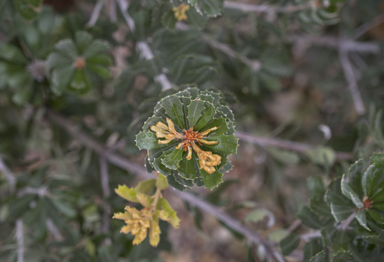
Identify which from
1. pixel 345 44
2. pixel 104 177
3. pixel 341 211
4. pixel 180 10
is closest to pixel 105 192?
pixel 104 177

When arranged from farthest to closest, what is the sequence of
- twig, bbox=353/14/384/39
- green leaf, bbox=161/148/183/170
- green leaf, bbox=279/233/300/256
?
twig, bbox=353/14/384/39 < green leaf, bbox=279/233/300/256 < green leaf, bbox=161/148/183/170

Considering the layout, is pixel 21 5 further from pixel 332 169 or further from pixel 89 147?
pixel 332 169

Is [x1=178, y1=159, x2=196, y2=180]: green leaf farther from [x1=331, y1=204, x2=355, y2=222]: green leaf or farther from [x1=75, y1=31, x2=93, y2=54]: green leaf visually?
[x1=75, y1=31, x2=93, y2=54]: green leaf

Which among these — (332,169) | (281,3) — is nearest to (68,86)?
(281,3)

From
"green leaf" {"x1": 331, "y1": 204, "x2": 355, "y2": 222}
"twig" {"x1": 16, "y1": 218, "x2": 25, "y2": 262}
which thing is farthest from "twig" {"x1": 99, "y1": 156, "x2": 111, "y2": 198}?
"green leaf" {"x1": 331, "y1": 204, "x2": 355, "y2": 222}

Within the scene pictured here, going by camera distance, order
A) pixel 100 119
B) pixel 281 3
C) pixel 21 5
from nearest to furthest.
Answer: pixel 21 5 → pixel 281 3 → pixel 100 119

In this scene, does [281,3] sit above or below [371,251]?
above
